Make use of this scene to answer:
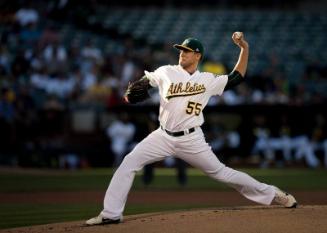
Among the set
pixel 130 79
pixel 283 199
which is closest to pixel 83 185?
pixel 130 79

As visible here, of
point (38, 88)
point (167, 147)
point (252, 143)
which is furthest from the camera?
point (252, 143)

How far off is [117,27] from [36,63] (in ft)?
15.5

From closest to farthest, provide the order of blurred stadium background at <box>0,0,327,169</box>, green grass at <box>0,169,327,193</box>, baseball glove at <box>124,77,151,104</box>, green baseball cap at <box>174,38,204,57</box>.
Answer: green baseball cap at <box>174,38,204,57</box>
baseball glove at <box>124,77,151,104</box>
green grass at <box>0,169,327,193</box>
blurred stadium background at <box>0,0,327,169</box>

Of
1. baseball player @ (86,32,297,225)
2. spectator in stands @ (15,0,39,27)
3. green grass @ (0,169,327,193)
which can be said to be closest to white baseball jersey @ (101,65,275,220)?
baseball player @ (86,32,297,225)

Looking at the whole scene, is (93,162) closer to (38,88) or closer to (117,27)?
(38,88)

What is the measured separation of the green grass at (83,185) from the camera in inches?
415

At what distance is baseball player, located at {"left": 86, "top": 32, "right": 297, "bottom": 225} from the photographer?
771cm

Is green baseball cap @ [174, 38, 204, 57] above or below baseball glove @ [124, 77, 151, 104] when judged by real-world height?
above

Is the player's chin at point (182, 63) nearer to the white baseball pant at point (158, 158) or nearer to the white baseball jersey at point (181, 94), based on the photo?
the white baseball jersey at point (181, 94)

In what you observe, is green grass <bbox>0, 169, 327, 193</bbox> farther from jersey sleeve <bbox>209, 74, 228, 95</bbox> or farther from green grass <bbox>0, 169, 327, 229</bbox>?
jersey sleeve <bbox>209, 74, 228, 95</bbox>

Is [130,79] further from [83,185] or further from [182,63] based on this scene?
[182,63]

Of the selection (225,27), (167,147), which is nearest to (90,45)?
(225,27)

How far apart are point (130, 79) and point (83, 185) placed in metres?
5.86

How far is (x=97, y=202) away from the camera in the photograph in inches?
482
